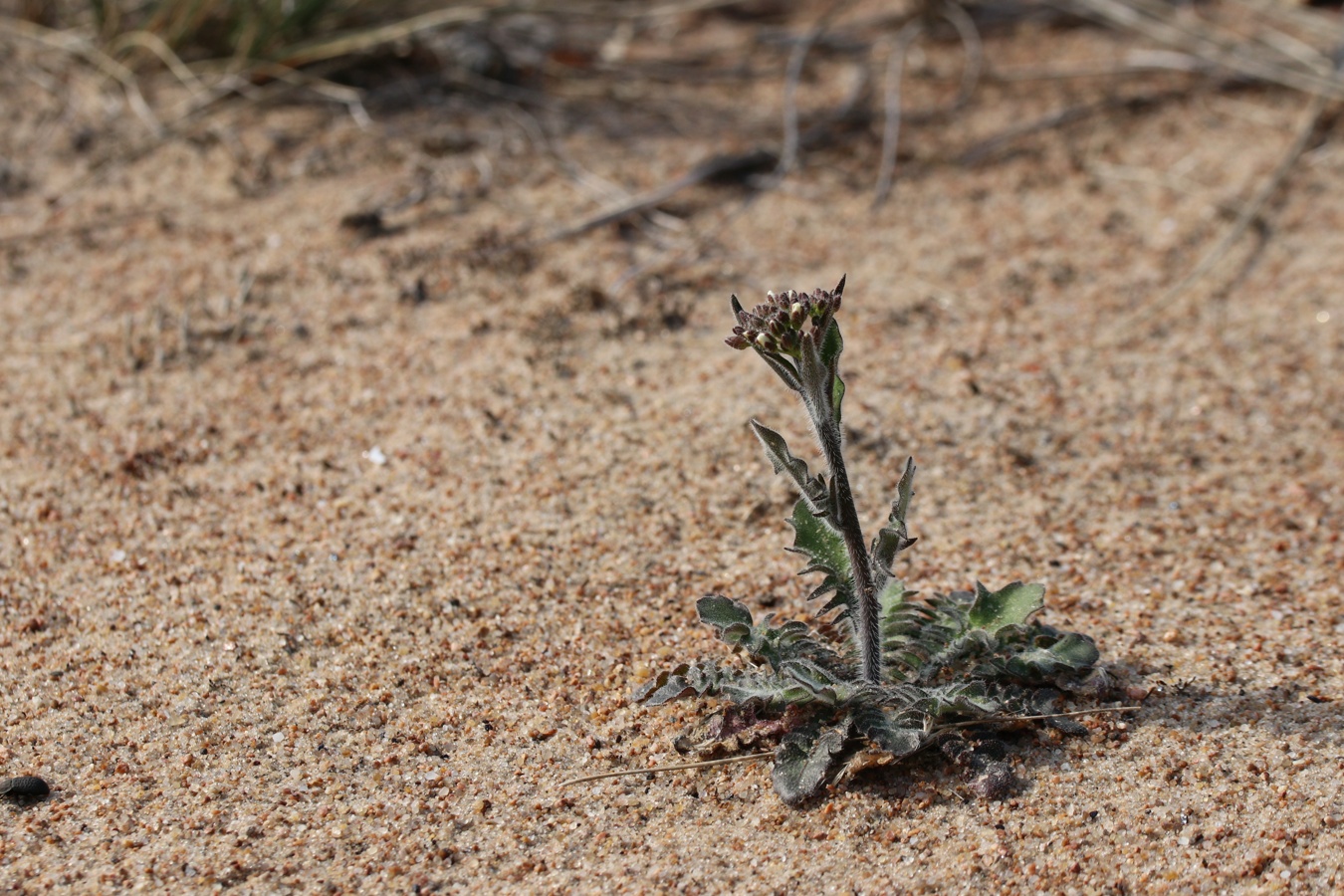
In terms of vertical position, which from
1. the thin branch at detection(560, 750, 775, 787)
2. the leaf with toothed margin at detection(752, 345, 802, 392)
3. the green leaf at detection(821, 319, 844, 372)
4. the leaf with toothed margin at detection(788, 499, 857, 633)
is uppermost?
the green leaf at detection(821, 319, 844, 372)

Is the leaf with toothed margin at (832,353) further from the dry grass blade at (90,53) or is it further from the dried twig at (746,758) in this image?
the dry grass blade at (90,53)

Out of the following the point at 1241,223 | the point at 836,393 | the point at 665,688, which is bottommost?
the point at 665,688

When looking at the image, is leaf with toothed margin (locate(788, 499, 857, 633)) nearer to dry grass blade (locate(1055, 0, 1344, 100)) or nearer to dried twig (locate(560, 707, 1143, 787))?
dried twig (locate(560, 707, 1143, 787))

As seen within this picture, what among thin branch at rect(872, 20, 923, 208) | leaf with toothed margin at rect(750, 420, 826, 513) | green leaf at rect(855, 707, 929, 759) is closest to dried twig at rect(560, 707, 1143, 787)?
green leaf at rect(855, 707, 929, 759)

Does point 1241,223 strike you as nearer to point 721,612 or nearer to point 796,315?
point 721,612

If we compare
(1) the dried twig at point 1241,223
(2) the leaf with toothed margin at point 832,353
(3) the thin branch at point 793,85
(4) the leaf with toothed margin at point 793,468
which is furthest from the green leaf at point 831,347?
(3) the thin branch at point 793,85

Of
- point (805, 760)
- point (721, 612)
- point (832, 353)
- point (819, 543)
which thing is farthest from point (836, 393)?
point (805, 760)

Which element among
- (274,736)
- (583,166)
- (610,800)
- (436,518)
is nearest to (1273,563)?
(610,800)

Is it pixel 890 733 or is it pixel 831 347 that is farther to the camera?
pixel 890 733

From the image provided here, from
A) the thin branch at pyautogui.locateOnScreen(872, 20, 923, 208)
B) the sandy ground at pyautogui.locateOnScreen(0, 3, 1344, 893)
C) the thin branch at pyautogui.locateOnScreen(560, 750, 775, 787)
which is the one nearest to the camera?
the sandy ground at pyautogui.locateOnScreen(0, 3, 1344, 893)
